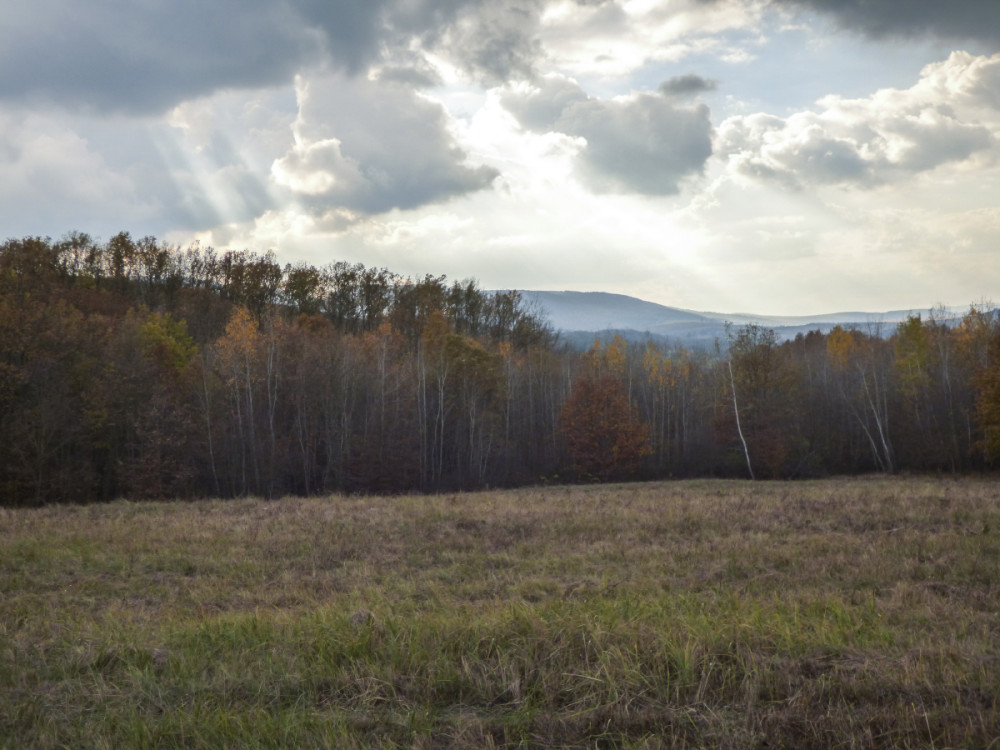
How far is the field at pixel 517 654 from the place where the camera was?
4230 mm

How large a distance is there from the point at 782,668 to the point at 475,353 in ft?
154

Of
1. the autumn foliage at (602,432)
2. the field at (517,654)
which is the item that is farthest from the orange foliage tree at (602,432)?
the field at (517,654)

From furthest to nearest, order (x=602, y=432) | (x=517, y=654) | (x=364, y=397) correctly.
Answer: (x=602, y=432) < (x=364, y=397) < (x=517, y=654)

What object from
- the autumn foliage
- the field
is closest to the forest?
the autumn foliage

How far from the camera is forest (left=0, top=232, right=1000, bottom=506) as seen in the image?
34281 mm

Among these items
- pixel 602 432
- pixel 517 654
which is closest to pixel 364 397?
pixel 602 432

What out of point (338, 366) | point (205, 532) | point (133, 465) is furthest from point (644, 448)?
point (205, 532)

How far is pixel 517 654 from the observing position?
5.24m

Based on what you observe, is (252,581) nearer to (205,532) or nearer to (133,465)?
(205,532)

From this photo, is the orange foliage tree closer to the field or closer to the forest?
the forest

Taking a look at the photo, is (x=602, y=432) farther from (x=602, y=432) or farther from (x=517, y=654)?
(x=517, y=654)

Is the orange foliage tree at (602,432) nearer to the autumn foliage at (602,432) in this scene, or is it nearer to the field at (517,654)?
the autumn foliage at (602,432)

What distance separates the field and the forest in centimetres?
2493

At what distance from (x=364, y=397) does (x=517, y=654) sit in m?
43.9
